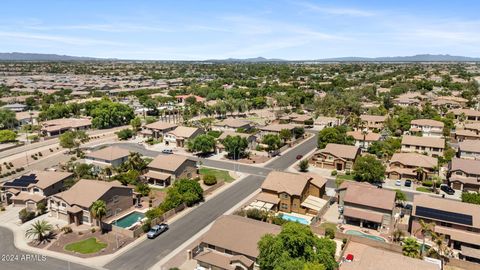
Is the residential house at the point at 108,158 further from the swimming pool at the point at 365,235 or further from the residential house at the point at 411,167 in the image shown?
the residential house at the point at 411,167

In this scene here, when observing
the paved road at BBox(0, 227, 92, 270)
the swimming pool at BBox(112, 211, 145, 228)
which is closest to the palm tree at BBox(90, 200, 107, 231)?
the swimming pool at BBox(112, 211, 145, 228)

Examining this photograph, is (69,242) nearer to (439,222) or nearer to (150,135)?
(439,222)

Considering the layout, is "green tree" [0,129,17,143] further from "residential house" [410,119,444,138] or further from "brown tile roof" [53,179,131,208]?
"residential house" [410,119,444,138]

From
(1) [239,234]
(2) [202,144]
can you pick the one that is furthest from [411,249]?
(2) [202,144]

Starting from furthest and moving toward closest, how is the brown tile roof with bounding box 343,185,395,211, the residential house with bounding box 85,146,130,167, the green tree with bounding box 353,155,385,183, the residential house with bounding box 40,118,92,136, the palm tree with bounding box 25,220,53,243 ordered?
1. the residential house with bounding box 40,118,92,136
2. the residential house with bounding box 85,146,130,167
3. the green tree with bounding box 353,155,385,183
4. the brown tile roof with bounding box 343,185,395,211
5. the palm tree with bounding box 25,220,53,243

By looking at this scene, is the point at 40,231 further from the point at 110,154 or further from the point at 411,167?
the point at 411,167

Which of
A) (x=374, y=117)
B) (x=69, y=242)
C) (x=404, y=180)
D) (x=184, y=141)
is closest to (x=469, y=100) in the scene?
(x=374, y=117)
